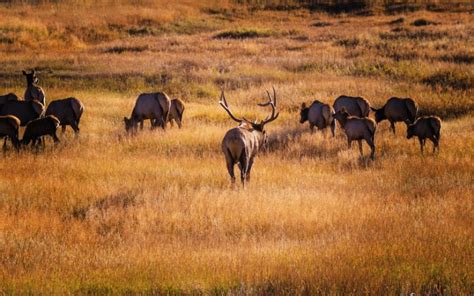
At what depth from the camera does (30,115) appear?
19750 mm

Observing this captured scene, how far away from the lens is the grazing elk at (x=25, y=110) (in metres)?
19.6

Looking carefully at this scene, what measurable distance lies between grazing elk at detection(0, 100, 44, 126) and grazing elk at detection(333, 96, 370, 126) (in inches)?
352

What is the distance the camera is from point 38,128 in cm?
1836

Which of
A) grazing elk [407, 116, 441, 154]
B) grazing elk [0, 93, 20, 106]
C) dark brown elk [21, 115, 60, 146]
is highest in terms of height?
grazing elk [0, 93, 20, 106]

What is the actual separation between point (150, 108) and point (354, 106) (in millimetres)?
6301

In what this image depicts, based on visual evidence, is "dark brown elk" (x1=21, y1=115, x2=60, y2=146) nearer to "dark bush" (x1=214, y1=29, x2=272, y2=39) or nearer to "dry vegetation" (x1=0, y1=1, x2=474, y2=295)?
"dry vegetation" (x1=0, y1=1, x2=474, y2=295)

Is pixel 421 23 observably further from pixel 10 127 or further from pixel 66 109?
pixel 10 127

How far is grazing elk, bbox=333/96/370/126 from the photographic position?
21359 mm

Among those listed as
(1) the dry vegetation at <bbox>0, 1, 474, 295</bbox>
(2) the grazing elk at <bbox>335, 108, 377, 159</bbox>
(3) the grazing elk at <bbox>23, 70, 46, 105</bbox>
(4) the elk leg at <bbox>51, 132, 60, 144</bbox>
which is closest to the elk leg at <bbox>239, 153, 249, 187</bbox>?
(1) the dry vegetation at <bbox>0, 1, 474, 295</bbox>

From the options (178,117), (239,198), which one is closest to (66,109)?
(178,117)

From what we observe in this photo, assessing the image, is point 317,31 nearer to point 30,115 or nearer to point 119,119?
point 119,119

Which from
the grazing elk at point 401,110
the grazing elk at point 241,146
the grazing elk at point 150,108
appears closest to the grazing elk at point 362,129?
the grazing elk at point 401,110

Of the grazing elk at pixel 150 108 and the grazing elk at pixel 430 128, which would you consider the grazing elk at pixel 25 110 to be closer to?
the grazing elk at pixel 150 108

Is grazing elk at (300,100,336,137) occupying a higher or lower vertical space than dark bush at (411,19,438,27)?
lower
